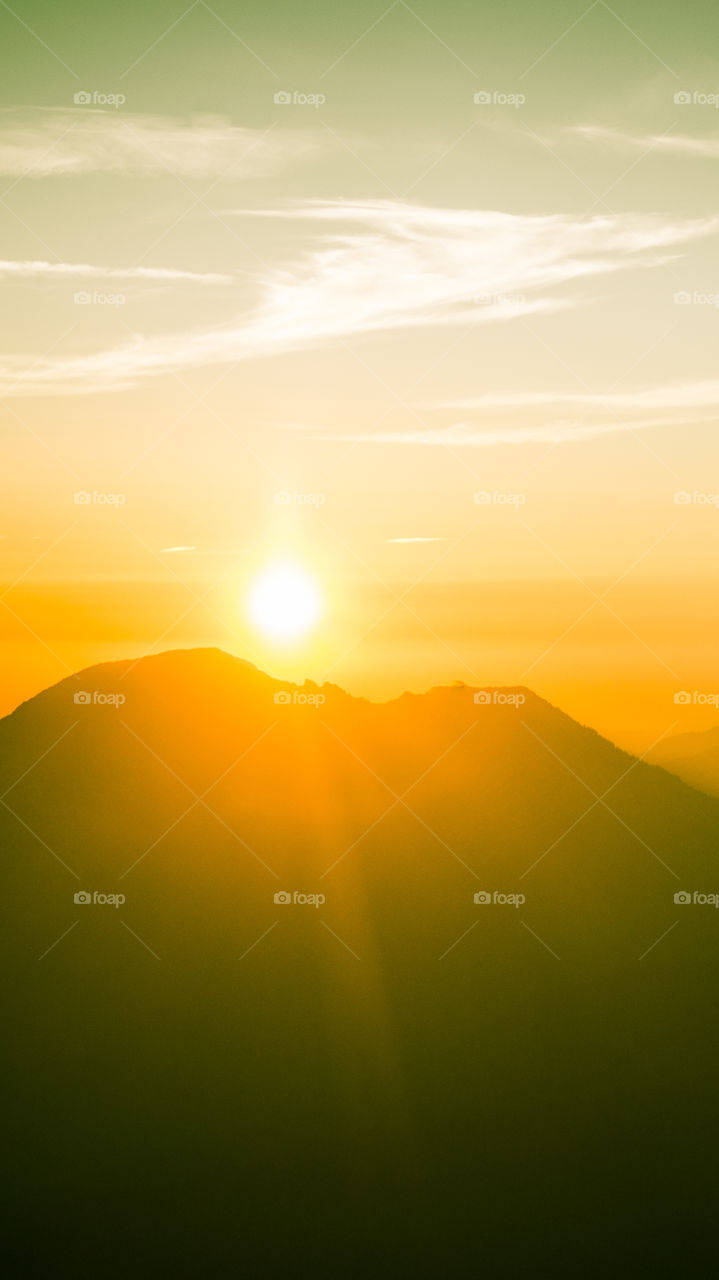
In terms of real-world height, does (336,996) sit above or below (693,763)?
below

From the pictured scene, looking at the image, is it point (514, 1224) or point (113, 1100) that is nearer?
point (514, 1224)

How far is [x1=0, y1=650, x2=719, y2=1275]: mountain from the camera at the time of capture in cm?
2500

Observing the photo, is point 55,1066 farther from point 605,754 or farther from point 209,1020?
point 605,754

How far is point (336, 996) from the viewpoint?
31.3 metres

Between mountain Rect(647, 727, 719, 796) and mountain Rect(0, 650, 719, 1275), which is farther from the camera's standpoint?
mountain Rect(647, 727, 719, 796)

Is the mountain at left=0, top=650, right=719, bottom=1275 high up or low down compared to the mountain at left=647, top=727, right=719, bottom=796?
down

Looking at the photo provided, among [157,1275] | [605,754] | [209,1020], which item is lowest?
[157,1275]

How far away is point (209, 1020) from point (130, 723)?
443 inches

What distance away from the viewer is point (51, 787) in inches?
1215

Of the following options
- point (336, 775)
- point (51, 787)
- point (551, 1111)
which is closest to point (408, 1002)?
point (551, 1111)

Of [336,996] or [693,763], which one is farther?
[693,763]

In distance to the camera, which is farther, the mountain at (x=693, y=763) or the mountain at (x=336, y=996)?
the mountain at (x=693, y=763)

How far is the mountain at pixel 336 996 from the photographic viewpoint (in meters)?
25.0

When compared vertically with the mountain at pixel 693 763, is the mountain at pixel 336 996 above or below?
below
